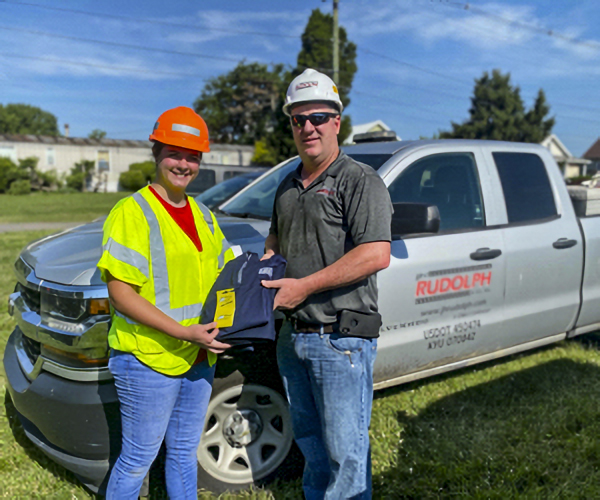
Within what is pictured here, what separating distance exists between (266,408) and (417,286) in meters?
1.13

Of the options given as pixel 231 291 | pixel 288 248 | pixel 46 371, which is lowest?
pixel 46 371

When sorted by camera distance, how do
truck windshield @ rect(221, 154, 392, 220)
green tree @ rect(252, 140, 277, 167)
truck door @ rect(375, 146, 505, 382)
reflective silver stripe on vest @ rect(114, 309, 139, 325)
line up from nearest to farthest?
reflective silver stripe on vest @ rect(114, 309, 139, 325) < truck door @ rect(375, 146, 505, 382) < truck windshield @ rect(221, 154, 392, 220) < green tree @ rect(252, 140, 277, 167)

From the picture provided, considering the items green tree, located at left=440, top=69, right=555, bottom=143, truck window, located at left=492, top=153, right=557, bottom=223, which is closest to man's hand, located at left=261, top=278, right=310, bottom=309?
truck window, located at left=492, top=153, right=557, bottom=223

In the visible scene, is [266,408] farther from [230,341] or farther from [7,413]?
[7,413]

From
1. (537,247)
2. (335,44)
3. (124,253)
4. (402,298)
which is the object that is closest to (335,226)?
(124,253)

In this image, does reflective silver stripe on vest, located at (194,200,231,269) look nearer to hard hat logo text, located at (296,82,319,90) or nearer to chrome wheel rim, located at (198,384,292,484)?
hard hat logo text, located at (296,82,319,90)

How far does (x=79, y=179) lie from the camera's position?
42062 mm

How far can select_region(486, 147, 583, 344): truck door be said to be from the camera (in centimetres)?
378

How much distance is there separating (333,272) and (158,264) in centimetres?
65

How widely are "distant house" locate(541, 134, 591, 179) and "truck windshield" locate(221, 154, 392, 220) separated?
5538cm

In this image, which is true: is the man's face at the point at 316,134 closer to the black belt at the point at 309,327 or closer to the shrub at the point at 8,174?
the black belt at the point at 309,327

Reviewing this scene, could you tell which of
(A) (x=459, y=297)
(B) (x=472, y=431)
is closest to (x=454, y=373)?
(B) (x=472, y=431)

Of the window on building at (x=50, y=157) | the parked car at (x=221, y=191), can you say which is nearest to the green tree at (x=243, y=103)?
the window on building at (x=50, y=157)

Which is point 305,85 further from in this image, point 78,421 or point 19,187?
point 19,187
